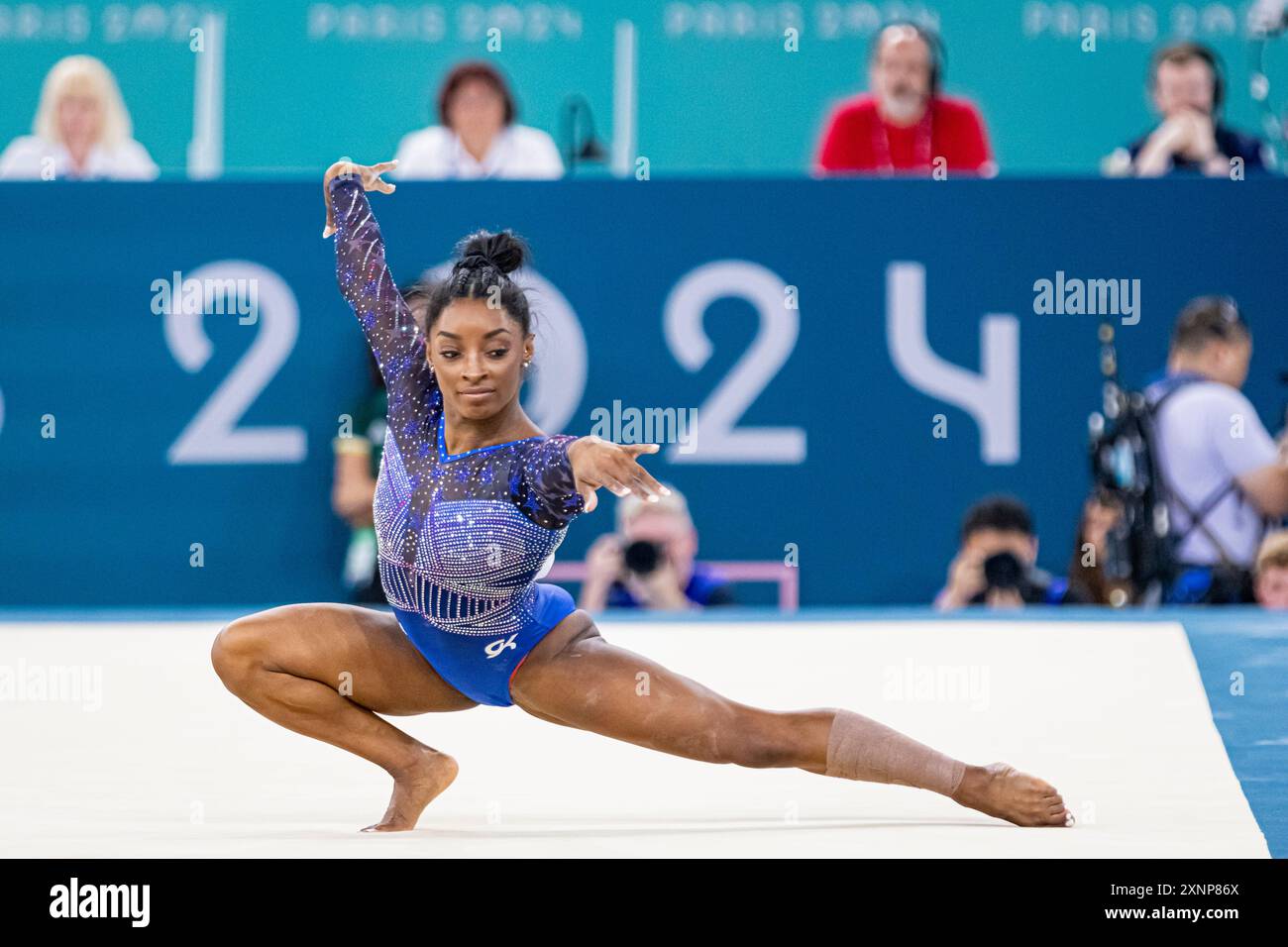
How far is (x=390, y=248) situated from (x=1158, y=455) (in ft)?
8.32

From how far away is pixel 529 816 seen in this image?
3635 millimetres

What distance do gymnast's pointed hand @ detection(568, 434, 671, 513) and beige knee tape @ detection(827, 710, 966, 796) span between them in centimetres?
75

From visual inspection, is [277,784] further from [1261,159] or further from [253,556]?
[1261,159]

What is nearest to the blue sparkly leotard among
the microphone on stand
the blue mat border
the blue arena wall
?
the blue mat border

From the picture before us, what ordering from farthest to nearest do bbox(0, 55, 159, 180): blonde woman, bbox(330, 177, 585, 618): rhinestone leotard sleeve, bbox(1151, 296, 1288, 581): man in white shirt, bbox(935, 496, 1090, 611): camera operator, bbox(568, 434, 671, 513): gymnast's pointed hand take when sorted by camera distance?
bbox(0, 55, 159, 180): blonde woman, bbox(935, 496, 1090, 611): camera operator, bbox(1151, 296, 1288, 581): man in white shirt, bbox(330, 177, 585, 618): rhinestone leotard sleeve, bbox(568, 434, 671, 513): gymnast's pointed hand

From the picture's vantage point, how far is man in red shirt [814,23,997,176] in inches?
259

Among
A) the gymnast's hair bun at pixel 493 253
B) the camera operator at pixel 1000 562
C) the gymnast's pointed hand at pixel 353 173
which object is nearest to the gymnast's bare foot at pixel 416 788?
the gymnast's hair bun at pixel 493 253

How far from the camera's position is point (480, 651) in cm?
354

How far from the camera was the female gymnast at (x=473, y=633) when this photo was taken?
345cm

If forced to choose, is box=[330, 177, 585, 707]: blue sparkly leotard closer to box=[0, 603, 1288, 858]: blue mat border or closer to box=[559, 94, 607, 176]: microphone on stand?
box=[0, 603, 1288, 858]: blue mat border

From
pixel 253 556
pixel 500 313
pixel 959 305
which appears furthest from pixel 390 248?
pixel 500 313

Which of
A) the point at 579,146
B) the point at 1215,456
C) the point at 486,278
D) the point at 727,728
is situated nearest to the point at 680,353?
the point at 1215,456

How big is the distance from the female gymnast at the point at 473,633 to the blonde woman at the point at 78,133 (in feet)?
11.2
